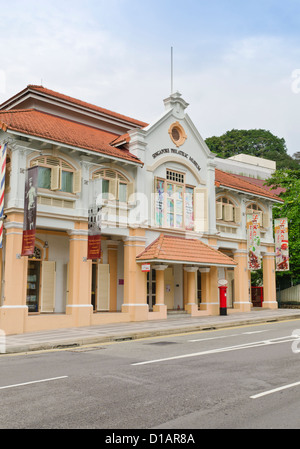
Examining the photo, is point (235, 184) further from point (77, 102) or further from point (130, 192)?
point (77, 102)

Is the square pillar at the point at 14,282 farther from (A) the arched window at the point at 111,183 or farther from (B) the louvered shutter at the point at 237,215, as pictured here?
(B) the louvered shutter at the point at 237,215

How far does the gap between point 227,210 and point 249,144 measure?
201ft

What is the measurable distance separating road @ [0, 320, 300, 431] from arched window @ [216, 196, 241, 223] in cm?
1430

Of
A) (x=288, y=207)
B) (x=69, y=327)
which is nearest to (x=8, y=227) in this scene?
(x=69, y=327)

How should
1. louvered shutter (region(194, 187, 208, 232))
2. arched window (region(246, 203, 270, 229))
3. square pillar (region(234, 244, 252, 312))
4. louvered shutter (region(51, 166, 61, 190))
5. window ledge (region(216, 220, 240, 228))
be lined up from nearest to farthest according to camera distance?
1. louvered shutter (region(51, 166, 61, 190))
2. louvered shutter (region(194, 187, 208, 232))
3. window ledge (region(216, 220, 240, 228))
4. square pillar (region(234, 244, 252, 312))
5. arched window (region(246, 203, 270, 229))

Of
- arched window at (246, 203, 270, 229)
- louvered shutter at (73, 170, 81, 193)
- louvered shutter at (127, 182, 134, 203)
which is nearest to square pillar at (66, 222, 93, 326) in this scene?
louvered shutter at (73, 170, 81, 193)

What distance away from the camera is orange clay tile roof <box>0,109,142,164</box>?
18.3 metres

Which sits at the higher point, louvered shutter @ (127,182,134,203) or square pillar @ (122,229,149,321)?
louvered shutter @ (127,182,134,203)

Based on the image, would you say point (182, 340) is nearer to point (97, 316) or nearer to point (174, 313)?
point (97, 316)

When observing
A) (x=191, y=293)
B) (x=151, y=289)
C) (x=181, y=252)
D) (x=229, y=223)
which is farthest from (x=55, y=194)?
(x=229, y=223)

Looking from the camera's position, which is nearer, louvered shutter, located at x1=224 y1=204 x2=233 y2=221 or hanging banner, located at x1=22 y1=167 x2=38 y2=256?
hanging banner, located at x1=22 y1=167 x2=38 y2=256

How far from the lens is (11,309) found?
56.7 feet

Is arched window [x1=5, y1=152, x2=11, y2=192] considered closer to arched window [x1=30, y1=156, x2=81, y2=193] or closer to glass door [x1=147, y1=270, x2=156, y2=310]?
arched window [x1=30, y1=156, x2=81, y2=193]
